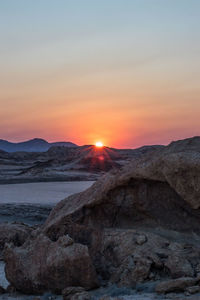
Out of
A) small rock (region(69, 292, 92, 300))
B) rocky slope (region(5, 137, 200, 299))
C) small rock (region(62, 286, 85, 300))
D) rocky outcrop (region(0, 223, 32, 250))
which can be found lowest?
small rock (region(62, 286, 85, 300))

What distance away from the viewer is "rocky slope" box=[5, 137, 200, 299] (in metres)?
5.54

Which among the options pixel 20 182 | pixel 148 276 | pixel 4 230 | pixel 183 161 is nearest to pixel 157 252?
pixel 148 276

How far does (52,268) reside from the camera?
5.65 metres

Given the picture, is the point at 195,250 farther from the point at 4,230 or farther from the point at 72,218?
the point at 4,230

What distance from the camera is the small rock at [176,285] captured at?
4754 millimetres

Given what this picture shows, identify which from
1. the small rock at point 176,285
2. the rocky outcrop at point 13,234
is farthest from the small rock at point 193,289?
the rocky outcrop at point 13,234

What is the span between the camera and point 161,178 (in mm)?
6406

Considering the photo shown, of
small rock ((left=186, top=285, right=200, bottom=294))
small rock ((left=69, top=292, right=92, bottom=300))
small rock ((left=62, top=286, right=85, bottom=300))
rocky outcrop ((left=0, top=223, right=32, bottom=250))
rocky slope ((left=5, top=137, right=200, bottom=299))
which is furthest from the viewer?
rocky outcrop ((left=0, top=223, right=32, bottom=250))

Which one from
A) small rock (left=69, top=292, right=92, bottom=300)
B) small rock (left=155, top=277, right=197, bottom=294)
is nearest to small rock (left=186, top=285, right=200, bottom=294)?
small rock (left=155, top=277, right=197, bottom=294)

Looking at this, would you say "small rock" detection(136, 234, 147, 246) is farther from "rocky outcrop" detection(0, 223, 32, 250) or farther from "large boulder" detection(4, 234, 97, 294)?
"rocky outcrop" detection(0, 223, 32, 250)

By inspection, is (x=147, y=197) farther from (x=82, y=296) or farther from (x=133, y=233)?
(x=82, y=296)

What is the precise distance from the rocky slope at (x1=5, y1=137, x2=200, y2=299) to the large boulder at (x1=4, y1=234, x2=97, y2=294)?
1 cm

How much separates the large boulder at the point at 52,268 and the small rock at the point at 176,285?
1.17 meters

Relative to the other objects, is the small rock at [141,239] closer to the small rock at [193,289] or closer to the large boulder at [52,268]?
the large boulder at [52,268]
